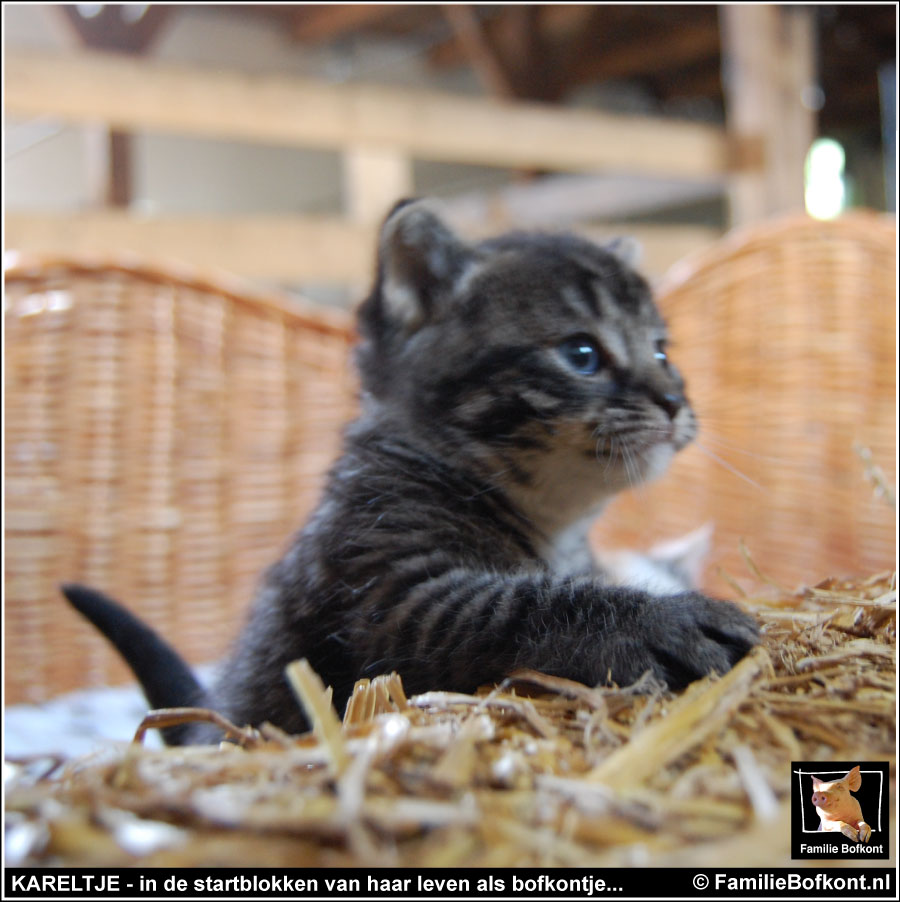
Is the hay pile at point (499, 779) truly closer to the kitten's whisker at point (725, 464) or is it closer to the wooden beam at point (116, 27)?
the kitten's whisker at point (725, 464)

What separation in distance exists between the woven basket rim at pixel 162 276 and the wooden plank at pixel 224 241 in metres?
0.73

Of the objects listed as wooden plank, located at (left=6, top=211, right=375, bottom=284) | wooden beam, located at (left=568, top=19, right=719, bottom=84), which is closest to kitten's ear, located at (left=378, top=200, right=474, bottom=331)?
wooden plank, located at (left=6, top=211, right=375, bottom=284)

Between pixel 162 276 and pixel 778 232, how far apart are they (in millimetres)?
1742

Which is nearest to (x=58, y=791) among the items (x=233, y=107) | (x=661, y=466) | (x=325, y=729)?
(x=325, y=729)

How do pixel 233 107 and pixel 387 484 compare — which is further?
pixel 233 107

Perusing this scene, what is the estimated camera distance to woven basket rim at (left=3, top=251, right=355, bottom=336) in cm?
230

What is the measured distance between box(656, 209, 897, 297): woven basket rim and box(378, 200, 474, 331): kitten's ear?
3.99ft

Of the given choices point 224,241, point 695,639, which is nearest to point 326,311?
point 224,241

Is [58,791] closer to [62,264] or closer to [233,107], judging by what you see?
[62,264]

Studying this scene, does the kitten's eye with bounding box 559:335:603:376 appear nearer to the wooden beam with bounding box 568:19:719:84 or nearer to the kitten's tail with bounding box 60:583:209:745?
the kitten's tail with bounding box 60:583:209:745

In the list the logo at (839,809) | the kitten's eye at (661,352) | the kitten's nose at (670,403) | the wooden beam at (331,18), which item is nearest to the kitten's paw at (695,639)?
the logo at (839,809)

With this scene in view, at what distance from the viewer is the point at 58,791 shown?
88cm

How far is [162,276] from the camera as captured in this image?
244cm
